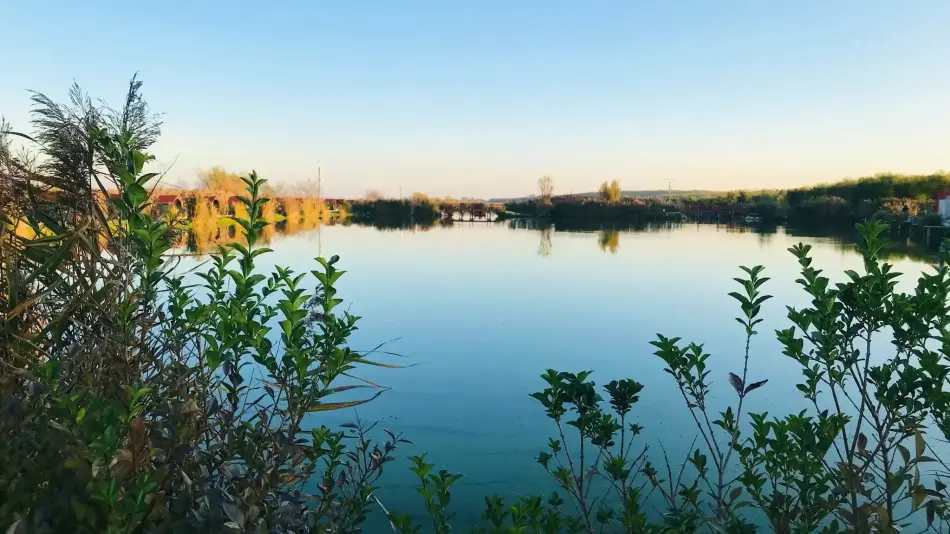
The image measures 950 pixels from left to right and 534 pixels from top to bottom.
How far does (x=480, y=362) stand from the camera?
5680mm

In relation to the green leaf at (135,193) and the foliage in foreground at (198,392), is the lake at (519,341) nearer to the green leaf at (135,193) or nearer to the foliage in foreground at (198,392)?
the foliage in foreground at (198,392)

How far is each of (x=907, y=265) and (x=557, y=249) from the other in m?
8.68

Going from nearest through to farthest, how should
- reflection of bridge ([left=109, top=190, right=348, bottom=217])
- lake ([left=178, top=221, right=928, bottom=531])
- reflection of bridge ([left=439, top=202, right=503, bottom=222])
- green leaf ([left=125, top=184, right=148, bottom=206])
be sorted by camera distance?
green leaf ([left=125, top=184, right=148, bottom=206]) < reflection of bridge ([left=109, top=190, right=348, bottom=217]) < lake ([left=178, top=221, right=928, bottom=531]) < reflection of bridge ([left=439, top=202, right=503, bottom=222])

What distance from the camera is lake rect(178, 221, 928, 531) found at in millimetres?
3732

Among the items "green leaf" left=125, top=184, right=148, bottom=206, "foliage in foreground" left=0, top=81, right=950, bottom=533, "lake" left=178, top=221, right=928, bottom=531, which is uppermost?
"green leaf" left=125, top=184, right=148, bottom=206

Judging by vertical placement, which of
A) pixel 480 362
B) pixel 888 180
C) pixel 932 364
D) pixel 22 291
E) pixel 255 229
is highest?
pixel 888 180

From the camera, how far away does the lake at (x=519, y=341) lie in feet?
12.2

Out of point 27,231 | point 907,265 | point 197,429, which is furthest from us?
point 907,265

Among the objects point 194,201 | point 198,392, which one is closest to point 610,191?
point 194,201

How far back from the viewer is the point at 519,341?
648cm

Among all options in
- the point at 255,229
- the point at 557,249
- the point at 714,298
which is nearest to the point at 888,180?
the point at 557,249

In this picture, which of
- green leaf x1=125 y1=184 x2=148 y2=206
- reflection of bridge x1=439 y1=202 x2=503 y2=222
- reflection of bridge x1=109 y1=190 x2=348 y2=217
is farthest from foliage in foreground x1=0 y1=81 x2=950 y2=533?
reflection of bridge x1=439 y1=202 x2=503 y2=222

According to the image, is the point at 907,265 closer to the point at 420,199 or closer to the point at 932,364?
the point at 932,364

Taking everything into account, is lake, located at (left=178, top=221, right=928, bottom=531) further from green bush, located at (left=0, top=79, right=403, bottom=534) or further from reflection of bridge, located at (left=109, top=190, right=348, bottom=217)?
reflection of bridge, located at (left=109, top=190, right=348, bottom=217)
